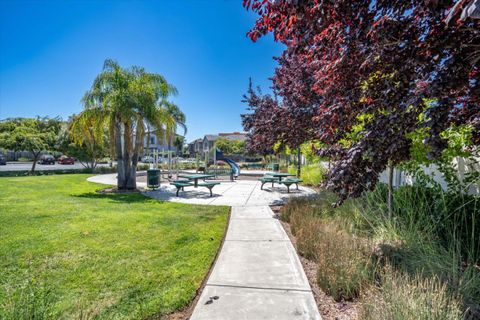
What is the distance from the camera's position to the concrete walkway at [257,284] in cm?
280

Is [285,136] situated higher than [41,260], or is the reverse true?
[285,136]

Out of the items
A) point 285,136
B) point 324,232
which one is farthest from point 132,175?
point 324,232

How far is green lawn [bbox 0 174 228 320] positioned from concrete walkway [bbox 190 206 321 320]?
30 cm

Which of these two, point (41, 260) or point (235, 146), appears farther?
point (235, 146)

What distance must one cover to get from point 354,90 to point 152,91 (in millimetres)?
10875

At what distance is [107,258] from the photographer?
424 cm

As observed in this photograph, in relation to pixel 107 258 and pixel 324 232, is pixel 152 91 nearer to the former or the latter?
pixel 107 258

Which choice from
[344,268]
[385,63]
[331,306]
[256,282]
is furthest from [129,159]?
[385,63]

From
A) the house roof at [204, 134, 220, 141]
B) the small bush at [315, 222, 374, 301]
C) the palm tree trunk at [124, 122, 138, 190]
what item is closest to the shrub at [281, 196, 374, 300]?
the small bush at [315, 222, 374, 301]

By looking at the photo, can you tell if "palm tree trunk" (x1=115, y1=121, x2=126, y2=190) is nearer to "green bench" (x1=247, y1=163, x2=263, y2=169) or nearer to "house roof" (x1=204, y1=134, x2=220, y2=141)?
"green bench" (x1=247, y1=163, x2=263, y2=169)

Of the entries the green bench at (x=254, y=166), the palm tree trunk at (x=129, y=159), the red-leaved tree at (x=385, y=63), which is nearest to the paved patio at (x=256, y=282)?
the red-leaved tree at (x=385, y=63)

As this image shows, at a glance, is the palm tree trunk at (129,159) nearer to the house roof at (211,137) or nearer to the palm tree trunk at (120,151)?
the palm tree trunk at (120,151)

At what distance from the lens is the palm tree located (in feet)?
37.5

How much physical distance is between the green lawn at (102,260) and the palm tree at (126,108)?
4.95 metres
